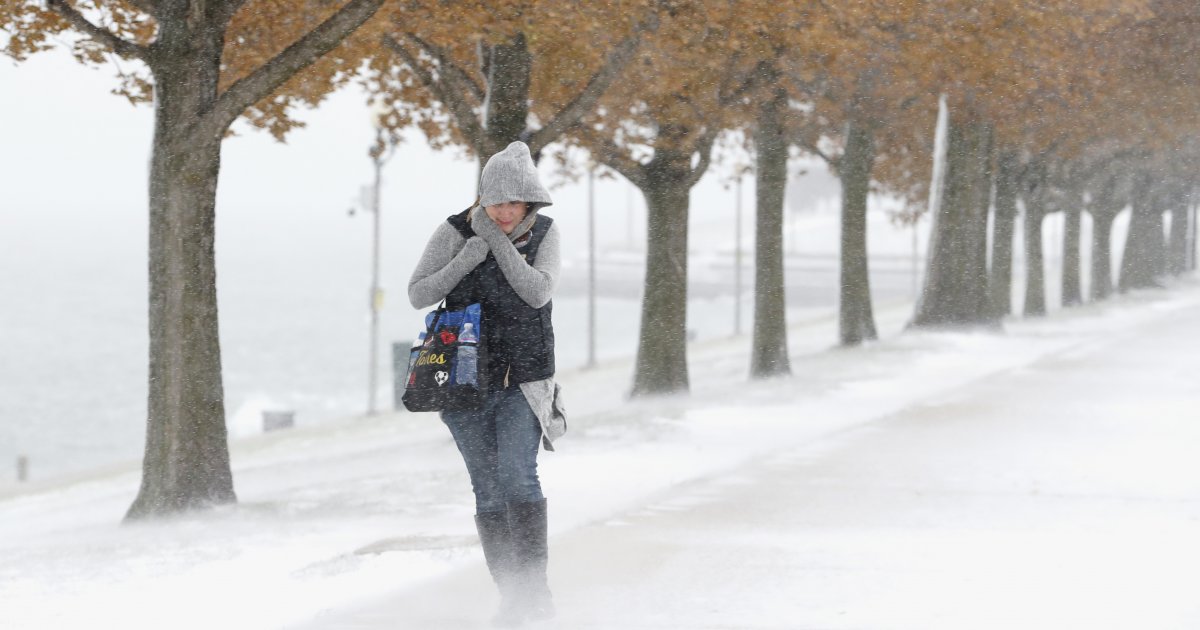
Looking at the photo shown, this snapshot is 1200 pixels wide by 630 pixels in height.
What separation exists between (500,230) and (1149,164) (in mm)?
46561

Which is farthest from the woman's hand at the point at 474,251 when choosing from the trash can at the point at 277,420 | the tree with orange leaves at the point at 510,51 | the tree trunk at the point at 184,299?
the trash can at the point at 277,420

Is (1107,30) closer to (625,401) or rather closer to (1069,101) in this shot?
(1069,101)

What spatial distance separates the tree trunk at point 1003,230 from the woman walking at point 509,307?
29859 millimetres

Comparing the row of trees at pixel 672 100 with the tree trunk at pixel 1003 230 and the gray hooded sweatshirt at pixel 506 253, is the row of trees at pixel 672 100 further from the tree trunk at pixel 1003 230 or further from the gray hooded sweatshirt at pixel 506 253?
the gray hooded sweatshirt at pixel 506 253

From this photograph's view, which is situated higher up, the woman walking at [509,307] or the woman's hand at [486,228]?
the woman's hand at [486,228]

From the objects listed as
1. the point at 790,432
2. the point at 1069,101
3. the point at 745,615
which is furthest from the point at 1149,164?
the point at 745,615

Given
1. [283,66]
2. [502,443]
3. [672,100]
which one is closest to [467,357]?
[502,443]

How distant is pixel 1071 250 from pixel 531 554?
43699 mm

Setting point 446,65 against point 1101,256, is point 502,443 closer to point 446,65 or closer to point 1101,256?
point 446,65

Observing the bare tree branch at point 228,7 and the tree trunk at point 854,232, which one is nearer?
the bare tree branch at point 228,7

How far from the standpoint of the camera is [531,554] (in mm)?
6699

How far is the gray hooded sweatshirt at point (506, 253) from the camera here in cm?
643

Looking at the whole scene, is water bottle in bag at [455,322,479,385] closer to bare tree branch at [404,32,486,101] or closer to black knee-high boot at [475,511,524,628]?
black knee-high boot at [475,511,524,628]

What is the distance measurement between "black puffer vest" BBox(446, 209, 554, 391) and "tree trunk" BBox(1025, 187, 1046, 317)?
118 feet
